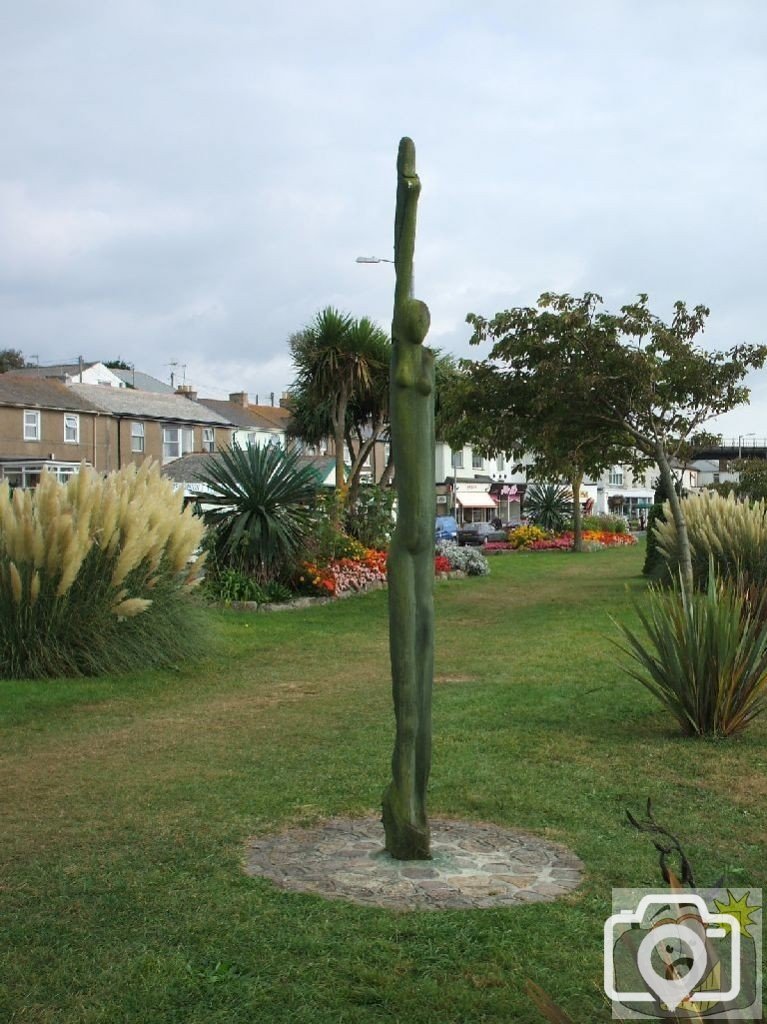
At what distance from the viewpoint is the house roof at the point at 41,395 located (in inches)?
1535

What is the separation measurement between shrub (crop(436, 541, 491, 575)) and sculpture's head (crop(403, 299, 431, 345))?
67.2 feet

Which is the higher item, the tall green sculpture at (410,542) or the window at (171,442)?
the window at (171,442)

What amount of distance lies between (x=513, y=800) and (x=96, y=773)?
9.07ft

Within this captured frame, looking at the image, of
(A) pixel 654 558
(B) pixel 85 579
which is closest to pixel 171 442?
(A) pixel 654 558

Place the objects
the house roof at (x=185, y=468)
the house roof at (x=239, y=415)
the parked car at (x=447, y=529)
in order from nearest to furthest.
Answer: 1. the house roof at (x=185, y=468)
2. the parked car at (x=447, y=529)
3. the house roof at (x=239, y=415)

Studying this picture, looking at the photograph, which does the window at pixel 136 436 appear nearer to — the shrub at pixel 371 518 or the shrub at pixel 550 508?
the shrub at pixel 550 508

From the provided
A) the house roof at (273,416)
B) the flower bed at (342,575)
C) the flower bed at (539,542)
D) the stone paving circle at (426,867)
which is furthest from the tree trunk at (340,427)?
the house roof at (273,416)

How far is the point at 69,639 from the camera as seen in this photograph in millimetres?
10922

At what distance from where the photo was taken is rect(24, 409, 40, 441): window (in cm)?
3925

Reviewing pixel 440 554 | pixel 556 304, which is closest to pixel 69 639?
pixel 556 304

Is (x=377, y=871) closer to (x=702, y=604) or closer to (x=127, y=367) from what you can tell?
(x=702, y=604)

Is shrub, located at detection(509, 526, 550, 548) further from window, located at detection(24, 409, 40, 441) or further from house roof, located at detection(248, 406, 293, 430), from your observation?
house roof, located at detection(248, 406, 293, 430)

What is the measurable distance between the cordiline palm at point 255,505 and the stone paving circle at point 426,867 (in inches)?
490

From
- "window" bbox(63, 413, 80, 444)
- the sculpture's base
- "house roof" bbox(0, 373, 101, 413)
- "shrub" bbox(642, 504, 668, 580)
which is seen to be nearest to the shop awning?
"house roof" bbox(0, 373, 101, 413)
